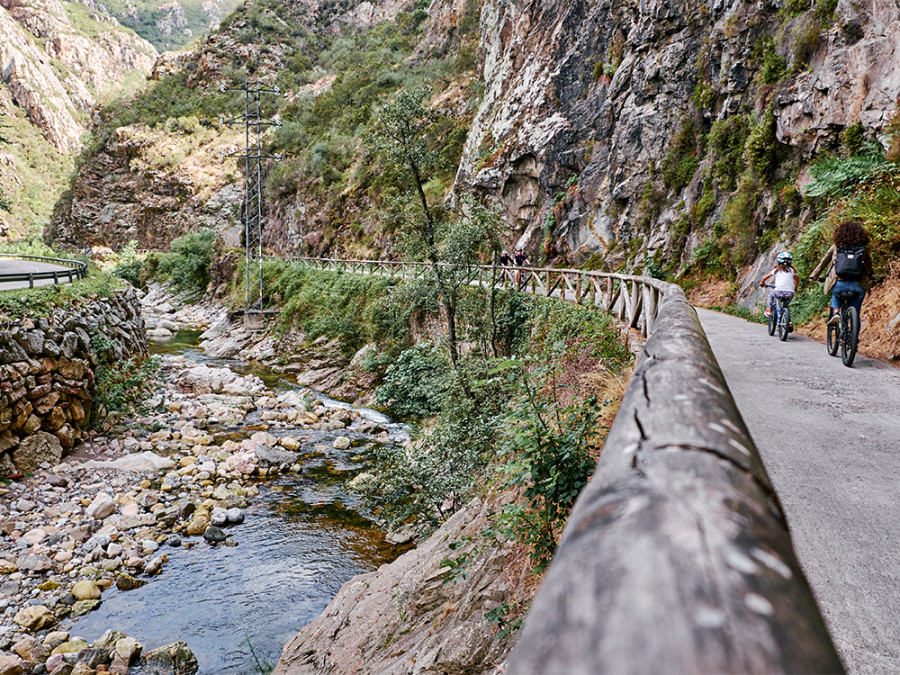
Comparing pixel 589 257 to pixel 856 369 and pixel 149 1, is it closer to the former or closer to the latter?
pixel 856 369

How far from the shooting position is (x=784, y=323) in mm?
7590

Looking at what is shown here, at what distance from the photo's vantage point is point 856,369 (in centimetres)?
568

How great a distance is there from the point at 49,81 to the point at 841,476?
128 meters

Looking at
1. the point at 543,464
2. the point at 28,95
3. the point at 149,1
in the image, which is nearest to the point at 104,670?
the point at 543,464

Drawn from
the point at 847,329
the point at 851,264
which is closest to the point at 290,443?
the point at 847,329

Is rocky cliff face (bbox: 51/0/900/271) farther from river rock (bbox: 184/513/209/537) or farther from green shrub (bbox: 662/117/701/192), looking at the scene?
river rock (bbox: 184/513/209/537)

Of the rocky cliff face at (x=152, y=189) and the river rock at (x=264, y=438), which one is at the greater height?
the rocky cliff face at (x=152, y=189)

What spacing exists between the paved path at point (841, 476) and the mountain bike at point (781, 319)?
5.09ft

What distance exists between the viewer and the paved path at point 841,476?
193cm

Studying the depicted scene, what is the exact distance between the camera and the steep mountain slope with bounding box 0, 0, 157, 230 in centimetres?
7206

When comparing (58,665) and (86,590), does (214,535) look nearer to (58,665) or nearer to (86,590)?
(86,590)

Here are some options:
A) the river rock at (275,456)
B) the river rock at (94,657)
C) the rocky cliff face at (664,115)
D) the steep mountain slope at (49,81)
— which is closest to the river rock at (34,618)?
the river rock at (94,657)

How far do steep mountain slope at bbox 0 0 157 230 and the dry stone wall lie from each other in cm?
6834

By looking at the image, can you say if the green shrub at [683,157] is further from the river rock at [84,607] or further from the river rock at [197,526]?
the river rock at [84,607]
